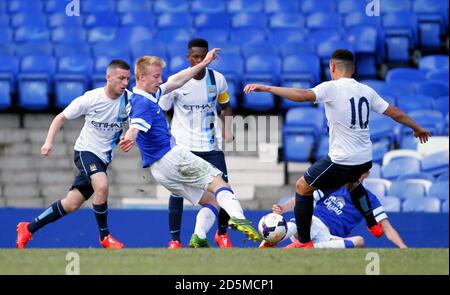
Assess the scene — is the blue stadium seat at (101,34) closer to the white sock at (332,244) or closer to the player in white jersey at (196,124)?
the player in white jersey at (196,124)

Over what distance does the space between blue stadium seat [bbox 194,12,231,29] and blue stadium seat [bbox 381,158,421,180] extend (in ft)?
14.1

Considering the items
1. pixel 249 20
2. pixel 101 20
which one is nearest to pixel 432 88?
pixel 249 20

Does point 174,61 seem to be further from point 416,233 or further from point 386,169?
point 416,233

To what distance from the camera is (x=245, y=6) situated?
63.7 ft

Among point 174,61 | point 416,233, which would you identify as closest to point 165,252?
point 416,233

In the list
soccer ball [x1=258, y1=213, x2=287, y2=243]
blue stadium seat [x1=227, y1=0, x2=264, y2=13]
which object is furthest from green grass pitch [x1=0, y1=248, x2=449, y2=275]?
blue stadium seat [x1=227, y1=0, x2=264, y2=13]

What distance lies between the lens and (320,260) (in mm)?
9945

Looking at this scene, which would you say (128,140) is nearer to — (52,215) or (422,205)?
(52,215)

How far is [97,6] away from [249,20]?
2.49 m

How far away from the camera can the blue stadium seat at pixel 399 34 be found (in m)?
18.2

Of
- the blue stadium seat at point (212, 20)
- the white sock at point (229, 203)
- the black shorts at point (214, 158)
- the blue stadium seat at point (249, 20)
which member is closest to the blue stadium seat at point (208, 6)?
the blue stadium seat at point (212, 20)

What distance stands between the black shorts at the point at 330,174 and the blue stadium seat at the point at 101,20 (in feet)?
29.2

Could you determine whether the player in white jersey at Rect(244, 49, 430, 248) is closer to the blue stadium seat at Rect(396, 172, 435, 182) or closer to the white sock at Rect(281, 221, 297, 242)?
the white sock at Rect(281, 221, 297, 242)

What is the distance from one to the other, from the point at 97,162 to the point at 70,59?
603 cm
